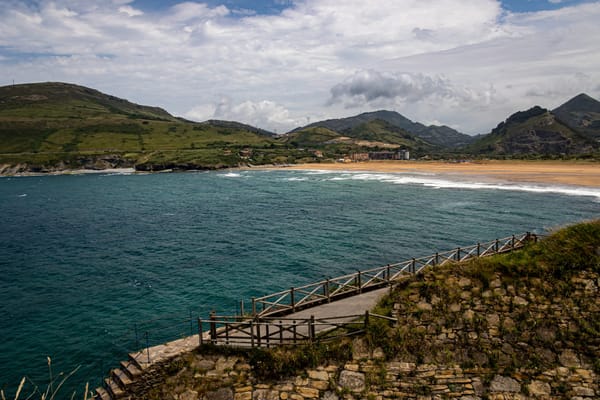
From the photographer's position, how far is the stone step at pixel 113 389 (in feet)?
53.9

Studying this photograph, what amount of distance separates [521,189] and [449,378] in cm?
8353

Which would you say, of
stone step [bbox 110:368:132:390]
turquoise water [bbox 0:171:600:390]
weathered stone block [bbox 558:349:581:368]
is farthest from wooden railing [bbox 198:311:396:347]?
turquoise water [bbox 0:171:600:390]

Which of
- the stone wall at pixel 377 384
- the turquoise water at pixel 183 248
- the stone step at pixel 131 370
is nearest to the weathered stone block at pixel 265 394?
the stone wall at pixel 377 384

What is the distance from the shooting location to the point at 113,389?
16797 mm

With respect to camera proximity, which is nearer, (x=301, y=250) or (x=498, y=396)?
(x=498, y=396)

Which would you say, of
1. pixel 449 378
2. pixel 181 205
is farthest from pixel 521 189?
pixel 449 378

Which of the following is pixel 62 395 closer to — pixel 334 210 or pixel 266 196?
pixel 334 210

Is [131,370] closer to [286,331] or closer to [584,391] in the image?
[286,331]

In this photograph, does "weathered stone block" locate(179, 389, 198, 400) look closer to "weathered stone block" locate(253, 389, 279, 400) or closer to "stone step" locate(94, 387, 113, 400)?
"weathered stone block" locate(253, 389, 279, 400)

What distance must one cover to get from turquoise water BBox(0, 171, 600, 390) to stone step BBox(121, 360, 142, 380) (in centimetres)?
412

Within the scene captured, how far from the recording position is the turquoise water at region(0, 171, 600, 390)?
2555 cm

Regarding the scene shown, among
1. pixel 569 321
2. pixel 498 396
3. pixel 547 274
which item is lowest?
pixel 498 396

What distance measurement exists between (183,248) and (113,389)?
29405mm

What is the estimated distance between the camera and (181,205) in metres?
79.6
